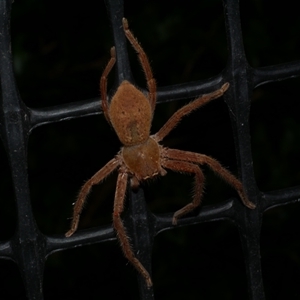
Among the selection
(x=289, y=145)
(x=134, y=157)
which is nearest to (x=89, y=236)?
(x=134, y=157)

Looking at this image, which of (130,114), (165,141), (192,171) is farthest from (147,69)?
(165,141)

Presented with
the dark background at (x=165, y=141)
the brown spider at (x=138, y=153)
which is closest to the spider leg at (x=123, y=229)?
the brown spider at (x=138, y=153)

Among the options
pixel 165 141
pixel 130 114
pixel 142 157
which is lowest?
pixel 165 141

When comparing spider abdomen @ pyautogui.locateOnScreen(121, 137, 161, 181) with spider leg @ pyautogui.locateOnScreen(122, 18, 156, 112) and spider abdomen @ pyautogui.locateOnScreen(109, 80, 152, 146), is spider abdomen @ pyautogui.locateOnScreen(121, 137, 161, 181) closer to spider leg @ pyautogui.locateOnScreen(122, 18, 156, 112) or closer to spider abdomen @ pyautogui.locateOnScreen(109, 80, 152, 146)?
spider abdomen @ pyautogui.locateOnScreen(109, 80, 152, 146)

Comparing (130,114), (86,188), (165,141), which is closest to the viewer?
(130,114)

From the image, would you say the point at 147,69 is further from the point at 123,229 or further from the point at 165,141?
the point at 165,141

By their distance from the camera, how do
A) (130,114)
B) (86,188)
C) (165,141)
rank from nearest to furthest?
(130,114) < (86,188) < (165,141)
